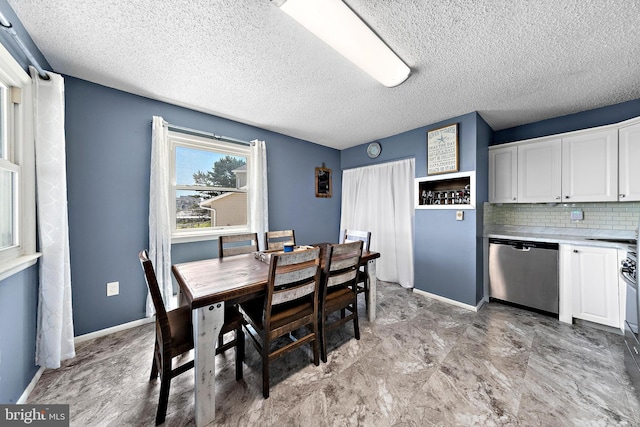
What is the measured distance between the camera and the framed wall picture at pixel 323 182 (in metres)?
3.96

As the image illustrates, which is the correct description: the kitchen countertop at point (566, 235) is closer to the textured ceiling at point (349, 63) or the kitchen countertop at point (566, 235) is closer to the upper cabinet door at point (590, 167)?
the upper cabinet door at point (590, 167)

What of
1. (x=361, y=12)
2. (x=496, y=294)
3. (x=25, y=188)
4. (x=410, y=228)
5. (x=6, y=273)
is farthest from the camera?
(x=410, y=228)

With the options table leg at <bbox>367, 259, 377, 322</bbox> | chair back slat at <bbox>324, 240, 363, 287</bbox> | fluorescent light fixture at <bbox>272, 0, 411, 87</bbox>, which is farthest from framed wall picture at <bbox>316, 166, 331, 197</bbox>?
fluorescent light fixture at <bbox>272, 0, 411, 87</bbox>

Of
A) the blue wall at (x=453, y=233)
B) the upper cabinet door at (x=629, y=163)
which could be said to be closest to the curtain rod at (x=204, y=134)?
the blue wall at (x=453, y=233)

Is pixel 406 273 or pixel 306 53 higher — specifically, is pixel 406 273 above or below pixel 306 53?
below

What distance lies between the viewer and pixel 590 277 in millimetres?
2229

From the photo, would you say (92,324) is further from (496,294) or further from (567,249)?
(567,249)

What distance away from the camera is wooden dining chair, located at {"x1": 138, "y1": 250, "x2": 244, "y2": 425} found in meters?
1.19

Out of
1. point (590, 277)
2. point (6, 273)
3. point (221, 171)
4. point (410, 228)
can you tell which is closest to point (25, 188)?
point (6, 273)

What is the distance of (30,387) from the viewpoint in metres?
1.44

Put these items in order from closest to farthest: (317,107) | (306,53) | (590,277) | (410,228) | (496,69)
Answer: (306,53) < (496,69) < (590,277) < (317,107) < (410,228)

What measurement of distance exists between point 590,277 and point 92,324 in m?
4.93

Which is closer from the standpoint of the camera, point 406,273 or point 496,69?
point 496,69

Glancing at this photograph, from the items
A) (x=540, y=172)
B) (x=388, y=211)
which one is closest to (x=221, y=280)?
(x=388, y=211)
